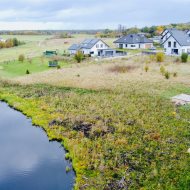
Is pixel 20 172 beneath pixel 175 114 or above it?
beneath

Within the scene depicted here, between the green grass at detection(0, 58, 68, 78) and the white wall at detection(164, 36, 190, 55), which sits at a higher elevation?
the white wall at detection(164, 36, 190, 55)

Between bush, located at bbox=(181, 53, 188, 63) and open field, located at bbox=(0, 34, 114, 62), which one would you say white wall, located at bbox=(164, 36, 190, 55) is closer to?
bush, located at bbox=(181, 53, 188, 63)

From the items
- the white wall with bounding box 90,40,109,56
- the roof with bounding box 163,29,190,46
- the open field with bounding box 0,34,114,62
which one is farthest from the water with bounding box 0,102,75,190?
the roof with bounding box 163,29,190,46

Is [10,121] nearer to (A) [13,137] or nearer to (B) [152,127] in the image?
(A) [13,137]

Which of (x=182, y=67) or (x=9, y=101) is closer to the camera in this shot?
(x=9, y=101)

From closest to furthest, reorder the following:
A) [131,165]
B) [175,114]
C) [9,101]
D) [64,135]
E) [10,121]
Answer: [131,165] < [64,135] < [175,114] < [10,121] < [9,101]

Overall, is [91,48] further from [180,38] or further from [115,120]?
[115,120]

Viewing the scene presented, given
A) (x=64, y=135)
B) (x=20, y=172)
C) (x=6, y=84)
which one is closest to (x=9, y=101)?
(x=6, y=84)
